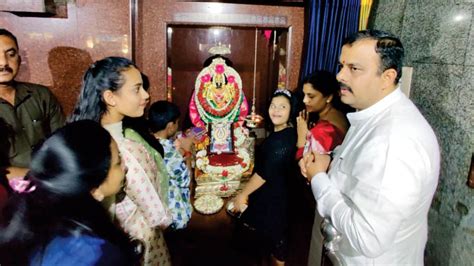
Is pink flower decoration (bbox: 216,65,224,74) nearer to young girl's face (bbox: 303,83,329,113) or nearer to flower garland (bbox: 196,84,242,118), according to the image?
flower garland (bbox: 196,84,242,118)

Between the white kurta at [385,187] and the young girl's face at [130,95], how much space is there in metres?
1.01

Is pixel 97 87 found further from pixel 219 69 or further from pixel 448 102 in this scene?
pixel 219 69

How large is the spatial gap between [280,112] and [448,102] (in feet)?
3.50

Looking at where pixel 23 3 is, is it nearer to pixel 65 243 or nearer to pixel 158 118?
pixel 158 118

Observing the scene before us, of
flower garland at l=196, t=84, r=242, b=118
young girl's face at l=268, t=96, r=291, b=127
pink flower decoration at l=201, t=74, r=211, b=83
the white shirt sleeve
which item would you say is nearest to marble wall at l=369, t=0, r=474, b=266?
the white shirt sleeve

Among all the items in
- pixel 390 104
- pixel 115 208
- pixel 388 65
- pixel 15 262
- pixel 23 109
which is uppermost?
pixel 388 65

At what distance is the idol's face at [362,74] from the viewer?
57.4 inches

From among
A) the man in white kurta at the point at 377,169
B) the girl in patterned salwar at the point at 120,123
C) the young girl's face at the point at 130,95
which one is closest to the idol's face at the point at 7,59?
the girl in patterned salwar at the point at 120,123

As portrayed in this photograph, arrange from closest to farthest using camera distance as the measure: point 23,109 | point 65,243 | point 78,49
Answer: point 65,243 < point 23,109 < point 78,49

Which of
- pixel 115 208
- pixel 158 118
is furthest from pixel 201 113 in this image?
pixel 115 208

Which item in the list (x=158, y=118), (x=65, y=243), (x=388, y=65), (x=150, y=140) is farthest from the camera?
(x=158, y=118)

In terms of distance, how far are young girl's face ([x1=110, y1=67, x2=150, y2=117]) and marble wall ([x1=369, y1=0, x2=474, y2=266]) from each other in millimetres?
1705

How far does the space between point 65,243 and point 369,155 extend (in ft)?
3.63

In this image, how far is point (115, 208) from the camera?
1653mm
